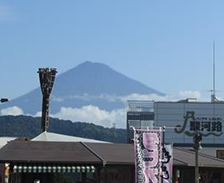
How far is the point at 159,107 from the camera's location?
120000mm

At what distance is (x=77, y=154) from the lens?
36781mm

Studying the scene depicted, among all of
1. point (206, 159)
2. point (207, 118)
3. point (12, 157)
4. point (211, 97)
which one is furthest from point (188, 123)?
point (12, 157)

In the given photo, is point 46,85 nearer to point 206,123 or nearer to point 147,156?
point 147,156

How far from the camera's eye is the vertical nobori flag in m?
30.0

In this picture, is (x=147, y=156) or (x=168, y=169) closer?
(x=147, y=156)

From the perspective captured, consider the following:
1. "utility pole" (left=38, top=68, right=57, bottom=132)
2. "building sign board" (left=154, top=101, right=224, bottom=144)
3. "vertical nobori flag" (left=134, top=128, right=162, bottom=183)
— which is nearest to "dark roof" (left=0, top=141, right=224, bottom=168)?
"vertical nobori flag" (left=134, top=128, right=162, bottom=183)

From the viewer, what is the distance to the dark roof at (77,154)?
115 feet

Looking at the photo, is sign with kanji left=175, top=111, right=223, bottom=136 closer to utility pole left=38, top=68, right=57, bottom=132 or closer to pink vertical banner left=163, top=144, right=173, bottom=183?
utility pole left=38, top=68, right=57, bottom=132

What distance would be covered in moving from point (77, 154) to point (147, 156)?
7.78m

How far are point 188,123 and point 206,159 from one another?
264 feet

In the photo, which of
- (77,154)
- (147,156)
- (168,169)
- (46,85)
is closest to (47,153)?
(77,154)

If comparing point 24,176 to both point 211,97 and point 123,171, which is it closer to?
point 123,171

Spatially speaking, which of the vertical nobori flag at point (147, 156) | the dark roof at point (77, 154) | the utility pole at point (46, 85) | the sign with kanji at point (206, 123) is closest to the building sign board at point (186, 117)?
the sign with kanji at point (206, 123)

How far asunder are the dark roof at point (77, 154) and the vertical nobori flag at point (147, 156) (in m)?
4.92
